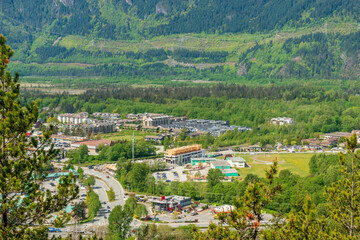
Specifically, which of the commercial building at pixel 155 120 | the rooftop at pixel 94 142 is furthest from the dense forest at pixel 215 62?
the rooftop at pixel 94 142

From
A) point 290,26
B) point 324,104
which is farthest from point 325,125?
point 290,26

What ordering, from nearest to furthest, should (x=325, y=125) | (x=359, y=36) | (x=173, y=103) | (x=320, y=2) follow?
(x=325, y=125) → (x=173, y=103) → (x=359, y=36) → (x=320, y=2)

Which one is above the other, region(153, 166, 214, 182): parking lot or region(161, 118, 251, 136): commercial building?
region(161, 118, 251, 136): commercial building

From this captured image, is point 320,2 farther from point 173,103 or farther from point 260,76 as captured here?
point 173,103

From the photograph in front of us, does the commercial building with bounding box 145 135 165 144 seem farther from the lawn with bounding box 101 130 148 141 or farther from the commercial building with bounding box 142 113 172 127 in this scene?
the commercial building with bounding box 142 113 172 127

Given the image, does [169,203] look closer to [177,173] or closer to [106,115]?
[177,173]

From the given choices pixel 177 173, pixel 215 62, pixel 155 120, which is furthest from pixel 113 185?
pixel 215 62

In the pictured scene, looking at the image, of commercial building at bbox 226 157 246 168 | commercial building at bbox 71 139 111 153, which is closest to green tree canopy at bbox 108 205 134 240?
commercial building at bbox 226 157 246 168
